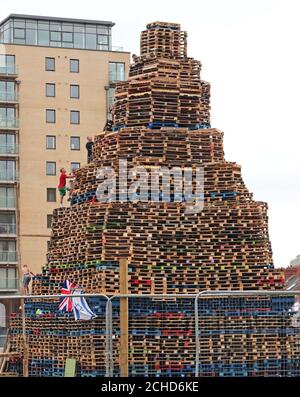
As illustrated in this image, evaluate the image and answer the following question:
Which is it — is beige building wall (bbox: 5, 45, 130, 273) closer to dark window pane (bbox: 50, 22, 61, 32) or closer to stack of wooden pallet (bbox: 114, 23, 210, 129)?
dark window pane (bbox: 50, 22, 61, 32)

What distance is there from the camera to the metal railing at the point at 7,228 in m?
81.9

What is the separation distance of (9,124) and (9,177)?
386cm

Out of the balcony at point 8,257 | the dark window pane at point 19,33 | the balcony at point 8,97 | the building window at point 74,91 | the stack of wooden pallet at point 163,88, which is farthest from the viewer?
the building window at point 74,91

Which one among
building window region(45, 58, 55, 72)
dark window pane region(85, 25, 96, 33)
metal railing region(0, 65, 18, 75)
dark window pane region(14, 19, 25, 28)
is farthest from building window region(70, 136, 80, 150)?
dark window pane region(14, 19, 25, 28)

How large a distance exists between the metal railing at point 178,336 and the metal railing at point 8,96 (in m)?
51.5

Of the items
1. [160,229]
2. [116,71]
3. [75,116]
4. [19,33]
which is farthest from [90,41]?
[160,229]

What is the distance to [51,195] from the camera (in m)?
85.2

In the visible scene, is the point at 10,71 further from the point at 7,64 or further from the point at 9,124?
the point at 9,124

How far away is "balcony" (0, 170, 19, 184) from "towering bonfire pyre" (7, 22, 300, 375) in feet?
157

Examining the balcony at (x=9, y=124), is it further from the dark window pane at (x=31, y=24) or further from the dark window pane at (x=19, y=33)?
the dark window pane at (x=31, y=24)

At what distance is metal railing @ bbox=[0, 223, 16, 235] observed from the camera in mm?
81900

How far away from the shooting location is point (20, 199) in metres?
83.8

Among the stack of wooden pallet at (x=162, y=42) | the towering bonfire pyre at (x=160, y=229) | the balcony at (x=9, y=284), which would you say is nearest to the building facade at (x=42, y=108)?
the balcony at (x=9, y=284)
